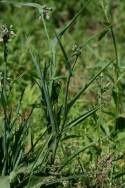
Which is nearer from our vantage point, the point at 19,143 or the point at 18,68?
the point at 19,143

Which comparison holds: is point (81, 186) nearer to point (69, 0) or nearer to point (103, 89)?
point (103, 89)

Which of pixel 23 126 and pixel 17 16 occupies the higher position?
pixel 17 16

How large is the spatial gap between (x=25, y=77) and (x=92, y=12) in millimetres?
1640

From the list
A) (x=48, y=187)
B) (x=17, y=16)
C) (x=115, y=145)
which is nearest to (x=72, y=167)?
(x=115, y=145)

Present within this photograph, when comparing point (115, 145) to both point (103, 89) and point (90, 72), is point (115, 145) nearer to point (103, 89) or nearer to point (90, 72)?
point (103, 89)

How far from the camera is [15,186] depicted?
2791mm

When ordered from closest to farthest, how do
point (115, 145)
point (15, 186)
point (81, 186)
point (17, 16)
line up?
point (15, 186) → point (81, 186) → point (115, 145) → point (17, 16)

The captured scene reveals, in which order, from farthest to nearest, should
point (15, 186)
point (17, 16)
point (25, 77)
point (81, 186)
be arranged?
point (17, 16) → point (25, 77) → point (81, 186) → point (15, 186)

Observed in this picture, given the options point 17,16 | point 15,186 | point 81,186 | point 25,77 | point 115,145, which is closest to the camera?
point 15,186

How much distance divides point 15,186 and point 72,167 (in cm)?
66

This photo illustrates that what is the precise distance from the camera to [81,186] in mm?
3016

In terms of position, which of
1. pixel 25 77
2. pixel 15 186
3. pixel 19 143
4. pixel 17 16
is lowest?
pixel 15 186

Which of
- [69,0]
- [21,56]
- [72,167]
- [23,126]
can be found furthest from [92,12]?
[23,126]

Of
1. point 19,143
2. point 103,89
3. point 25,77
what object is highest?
point 25,77
